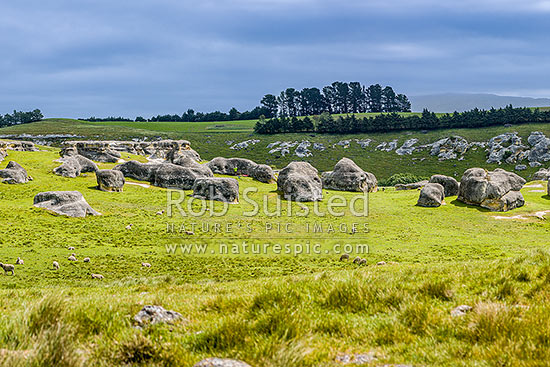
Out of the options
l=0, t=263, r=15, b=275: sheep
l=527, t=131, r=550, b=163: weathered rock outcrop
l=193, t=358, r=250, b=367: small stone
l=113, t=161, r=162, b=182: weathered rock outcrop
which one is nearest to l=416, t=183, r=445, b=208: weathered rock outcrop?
l=113, t=161, r=162, b=182: weathered rock outcrop

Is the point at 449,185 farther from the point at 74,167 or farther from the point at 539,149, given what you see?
the point at 539,149

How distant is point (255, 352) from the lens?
14.9 ft

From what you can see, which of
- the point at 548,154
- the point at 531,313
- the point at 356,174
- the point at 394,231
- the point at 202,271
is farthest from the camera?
the point at 548,154

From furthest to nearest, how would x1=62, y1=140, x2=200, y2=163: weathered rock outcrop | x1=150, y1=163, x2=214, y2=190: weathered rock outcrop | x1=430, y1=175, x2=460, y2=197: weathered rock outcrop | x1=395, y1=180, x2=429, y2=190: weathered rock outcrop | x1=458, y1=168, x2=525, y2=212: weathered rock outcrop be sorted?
x1=62, y1=140, x2=200, y2=163: weathered rock outcrop, x1=395, y1=180, x2=429, y2=190: weathered rock outcrop, x1=430, y1=175, x2=460, y2=197: weathered rock outcrop, x1=150, y1=163, x2=214, y2=190: weathered rock outcrop, x1=458, y1=168, x2=525, y2=212: weathered rock outcrop

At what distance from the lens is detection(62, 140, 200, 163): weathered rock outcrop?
81.8 m

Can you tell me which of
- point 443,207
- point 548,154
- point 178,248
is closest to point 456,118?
point 548,154

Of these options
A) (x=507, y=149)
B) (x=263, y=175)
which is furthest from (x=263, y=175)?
(x=507, y=149)

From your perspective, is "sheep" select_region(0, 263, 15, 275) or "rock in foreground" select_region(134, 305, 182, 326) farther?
"sheep" select_region(0, 263, 15, 275)

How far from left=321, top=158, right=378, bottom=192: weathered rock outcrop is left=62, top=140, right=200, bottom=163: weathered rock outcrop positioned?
39090 millimetres

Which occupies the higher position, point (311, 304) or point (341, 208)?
point (311, 304)

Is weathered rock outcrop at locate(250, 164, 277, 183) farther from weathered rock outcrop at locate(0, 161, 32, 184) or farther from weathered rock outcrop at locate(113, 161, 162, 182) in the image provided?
weathered rock outcrop at locate(0, 161, 32, 184)

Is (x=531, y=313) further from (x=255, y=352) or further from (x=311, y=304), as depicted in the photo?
(x=255, y=352)

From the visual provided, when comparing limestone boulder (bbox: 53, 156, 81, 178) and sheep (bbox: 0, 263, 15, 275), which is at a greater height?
limestone boulder (bbox: 53, 156, 81, 178)

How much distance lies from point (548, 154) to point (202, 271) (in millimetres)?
127168
